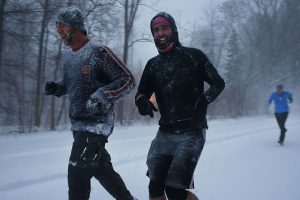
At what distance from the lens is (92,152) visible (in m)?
3.33

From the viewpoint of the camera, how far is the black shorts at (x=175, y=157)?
3.22 meters

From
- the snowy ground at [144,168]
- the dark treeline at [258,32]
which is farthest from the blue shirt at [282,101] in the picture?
the dark treeline at [258,32]

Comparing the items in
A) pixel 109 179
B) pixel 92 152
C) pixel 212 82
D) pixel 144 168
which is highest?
pixel 212 82

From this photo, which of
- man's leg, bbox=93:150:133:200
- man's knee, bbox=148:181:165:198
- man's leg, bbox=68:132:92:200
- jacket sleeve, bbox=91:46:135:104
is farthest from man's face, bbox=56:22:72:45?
man's knee, bbox=148:181:165:198

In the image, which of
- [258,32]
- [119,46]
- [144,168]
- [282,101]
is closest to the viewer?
[144,168]

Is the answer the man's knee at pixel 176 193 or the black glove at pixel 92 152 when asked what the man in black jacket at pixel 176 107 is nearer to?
the man's knee at pixel 176 193

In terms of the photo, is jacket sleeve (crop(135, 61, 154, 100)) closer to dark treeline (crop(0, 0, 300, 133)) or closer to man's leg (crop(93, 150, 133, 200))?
man's leg (crop(93, 150, 133, 200))

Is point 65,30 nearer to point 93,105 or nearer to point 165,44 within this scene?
point 93,105

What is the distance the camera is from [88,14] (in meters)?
16.7

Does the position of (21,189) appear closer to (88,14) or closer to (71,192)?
(71,192)

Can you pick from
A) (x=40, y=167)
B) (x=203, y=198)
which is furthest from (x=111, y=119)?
(x=40, y=167)

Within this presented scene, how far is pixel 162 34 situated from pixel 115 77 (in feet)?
1.94

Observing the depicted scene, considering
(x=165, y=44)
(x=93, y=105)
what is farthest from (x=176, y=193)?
(x=165, y=44)

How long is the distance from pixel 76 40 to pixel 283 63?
126 ft
